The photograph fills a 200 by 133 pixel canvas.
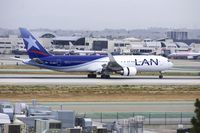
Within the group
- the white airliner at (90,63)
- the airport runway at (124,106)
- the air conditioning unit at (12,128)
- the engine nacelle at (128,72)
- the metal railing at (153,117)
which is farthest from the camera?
the white airliner at (90,63)

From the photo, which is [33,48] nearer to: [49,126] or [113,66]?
[113,66]

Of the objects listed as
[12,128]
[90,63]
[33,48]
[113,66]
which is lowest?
[12,128]

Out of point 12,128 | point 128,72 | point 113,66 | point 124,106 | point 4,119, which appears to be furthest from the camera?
point 113,66

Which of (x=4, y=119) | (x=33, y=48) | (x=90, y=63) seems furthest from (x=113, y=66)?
(x=4, y=119)

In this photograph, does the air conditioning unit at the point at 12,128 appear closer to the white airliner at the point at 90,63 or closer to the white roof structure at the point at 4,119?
the white roof structure at the point at 4,119

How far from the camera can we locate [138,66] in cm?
9756

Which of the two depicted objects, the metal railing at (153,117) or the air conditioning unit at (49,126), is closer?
the air conditioning unit at (49,126)

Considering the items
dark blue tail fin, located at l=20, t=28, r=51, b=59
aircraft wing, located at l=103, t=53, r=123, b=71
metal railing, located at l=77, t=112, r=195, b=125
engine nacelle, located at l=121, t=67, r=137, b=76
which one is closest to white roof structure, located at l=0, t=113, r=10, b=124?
metal railing, located at l=77, t=112, r=195, b=125

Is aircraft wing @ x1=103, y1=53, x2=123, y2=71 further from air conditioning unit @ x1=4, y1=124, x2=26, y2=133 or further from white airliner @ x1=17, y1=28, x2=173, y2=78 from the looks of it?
air conditioning unit @ x1=4, y1=124, x2=26, y2=133

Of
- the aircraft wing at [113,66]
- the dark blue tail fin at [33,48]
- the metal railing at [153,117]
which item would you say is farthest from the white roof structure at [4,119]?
the dark blue tail fin at [33,48]

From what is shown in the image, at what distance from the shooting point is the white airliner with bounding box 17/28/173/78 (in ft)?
313

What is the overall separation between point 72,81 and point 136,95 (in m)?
18.1

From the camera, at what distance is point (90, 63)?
96.3 metres

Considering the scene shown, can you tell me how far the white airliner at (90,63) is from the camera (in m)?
95.4
